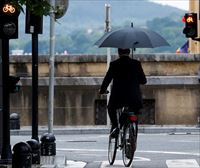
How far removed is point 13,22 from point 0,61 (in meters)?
0.97

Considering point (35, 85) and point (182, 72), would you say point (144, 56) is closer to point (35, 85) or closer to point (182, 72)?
point (182, 72)

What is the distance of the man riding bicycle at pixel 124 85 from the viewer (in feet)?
43.7

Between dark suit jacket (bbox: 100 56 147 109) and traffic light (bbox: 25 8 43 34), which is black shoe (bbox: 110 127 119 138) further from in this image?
traffic light (bbox: 25 8 43 34)

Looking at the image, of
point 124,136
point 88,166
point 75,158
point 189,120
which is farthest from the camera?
point 189,120

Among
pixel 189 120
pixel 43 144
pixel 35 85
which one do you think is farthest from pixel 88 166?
pixel 189 120

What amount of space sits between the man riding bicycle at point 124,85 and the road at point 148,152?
2.84 ft

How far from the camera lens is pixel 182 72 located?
97.5 ft

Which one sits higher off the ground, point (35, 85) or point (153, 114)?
point (35, 85)

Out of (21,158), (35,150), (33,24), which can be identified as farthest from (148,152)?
(21,158)

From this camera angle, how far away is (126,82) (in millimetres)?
13469

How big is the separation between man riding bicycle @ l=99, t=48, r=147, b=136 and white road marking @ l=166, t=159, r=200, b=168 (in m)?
1.21

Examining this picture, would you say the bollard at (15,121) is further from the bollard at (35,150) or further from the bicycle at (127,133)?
the bicycle at (127,133)

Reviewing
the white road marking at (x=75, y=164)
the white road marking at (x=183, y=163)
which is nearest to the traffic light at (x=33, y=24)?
the white road marking at (x=75, y=164)

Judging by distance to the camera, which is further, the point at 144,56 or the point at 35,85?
the point at 144,56
